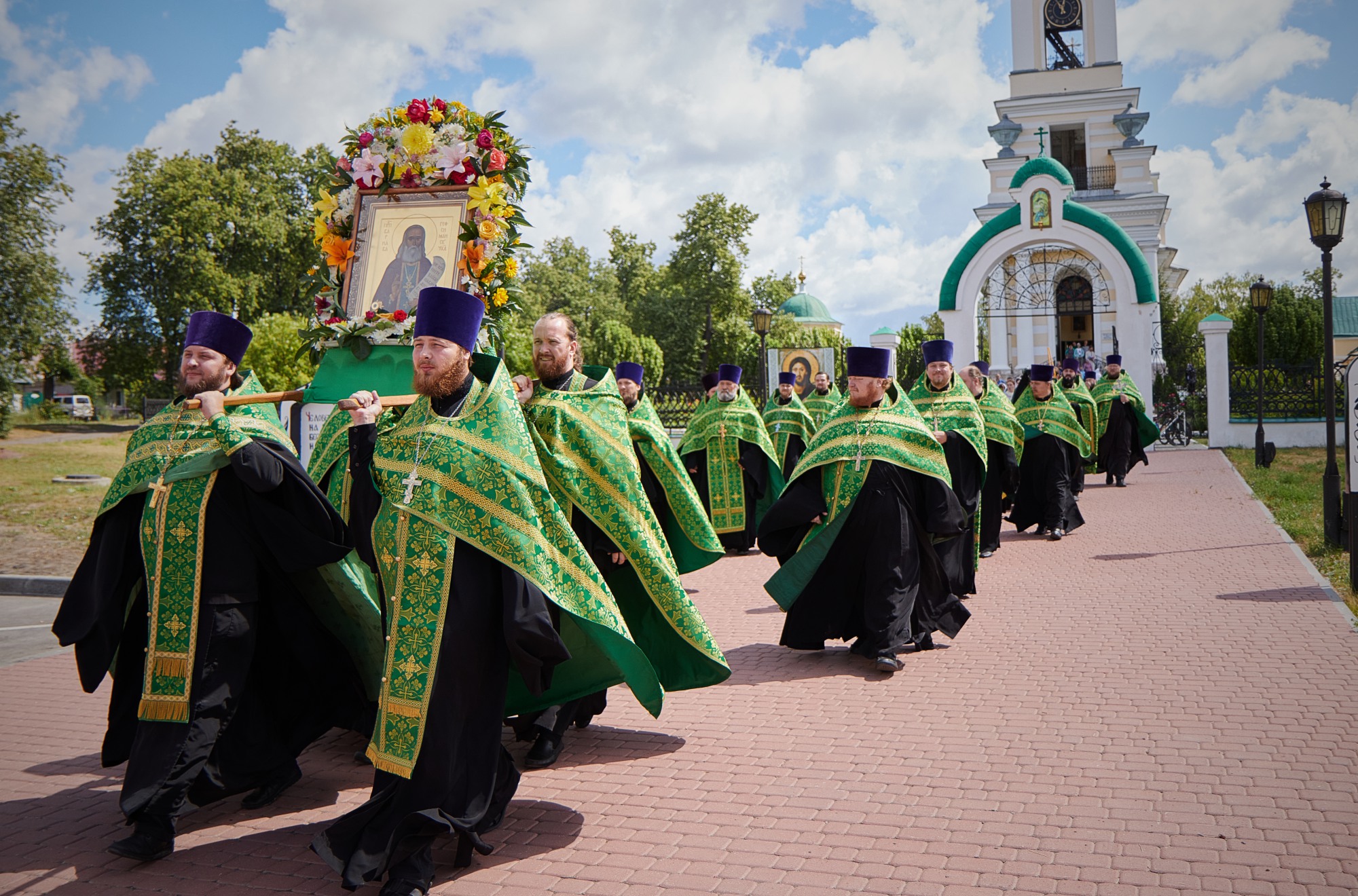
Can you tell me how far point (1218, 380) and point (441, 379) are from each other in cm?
2512

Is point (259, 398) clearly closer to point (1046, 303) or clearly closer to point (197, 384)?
point (197, 384)

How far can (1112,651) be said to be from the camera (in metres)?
7.21

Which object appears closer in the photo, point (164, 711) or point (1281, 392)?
point (164, 711)

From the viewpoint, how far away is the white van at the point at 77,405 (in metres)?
63.5

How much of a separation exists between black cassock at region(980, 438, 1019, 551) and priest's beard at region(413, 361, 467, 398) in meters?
6.49

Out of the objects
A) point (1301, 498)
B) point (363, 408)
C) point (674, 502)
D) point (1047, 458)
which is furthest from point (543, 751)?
point (1301, 498)

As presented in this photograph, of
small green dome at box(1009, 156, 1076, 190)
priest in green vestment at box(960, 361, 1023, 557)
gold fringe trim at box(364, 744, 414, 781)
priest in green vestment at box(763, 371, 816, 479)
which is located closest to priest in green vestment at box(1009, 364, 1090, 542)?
priest in green vestment at box(960, 361, 1023, 557)

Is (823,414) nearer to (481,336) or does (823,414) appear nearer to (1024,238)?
(481,336)

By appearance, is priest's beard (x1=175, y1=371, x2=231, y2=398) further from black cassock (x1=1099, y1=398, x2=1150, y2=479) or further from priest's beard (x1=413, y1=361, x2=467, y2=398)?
black cassock (x1=1099, y1=398, x2=1150, y2=479)

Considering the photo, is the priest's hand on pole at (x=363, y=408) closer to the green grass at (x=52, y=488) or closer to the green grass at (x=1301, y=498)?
the green grass at (x=1301, y=498)

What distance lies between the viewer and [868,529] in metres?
7.02

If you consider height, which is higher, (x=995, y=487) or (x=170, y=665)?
(x=170, y=665)

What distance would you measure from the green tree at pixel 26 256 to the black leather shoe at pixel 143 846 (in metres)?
28.8

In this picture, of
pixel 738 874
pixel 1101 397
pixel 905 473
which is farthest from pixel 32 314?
pixel 738 874
